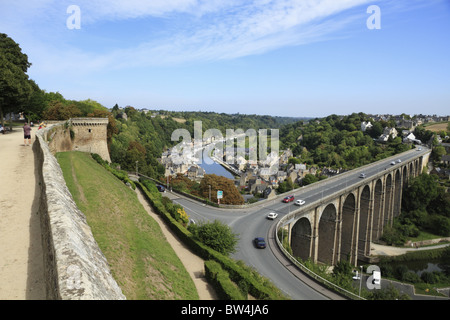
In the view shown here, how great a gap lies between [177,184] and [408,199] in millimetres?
49290

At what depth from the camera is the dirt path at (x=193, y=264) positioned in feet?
45.8

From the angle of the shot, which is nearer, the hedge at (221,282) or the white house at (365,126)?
the hedge at (221,282)

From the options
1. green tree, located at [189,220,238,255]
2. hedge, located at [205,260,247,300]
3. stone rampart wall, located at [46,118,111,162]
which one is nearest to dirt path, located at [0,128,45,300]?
hedge, located at [205,260,247,300]

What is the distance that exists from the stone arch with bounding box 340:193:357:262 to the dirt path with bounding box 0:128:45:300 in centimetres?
3543

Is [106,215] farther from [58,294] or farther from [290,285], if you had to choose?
[58,294]

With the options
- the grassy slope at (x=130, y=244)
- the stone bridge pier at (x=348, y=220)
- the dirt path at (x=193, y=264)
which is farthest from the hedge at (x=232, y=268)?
the stone bridge pier at (x=348, y=220)

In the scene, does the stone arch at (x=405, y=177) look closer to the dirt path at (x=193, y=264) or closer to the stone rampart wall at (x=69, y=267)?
the dirt path at (x=193, y=264)

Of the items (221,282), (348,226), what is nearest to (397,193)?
(348,226)

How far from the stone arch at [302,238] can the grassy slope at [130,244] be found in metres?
15.5

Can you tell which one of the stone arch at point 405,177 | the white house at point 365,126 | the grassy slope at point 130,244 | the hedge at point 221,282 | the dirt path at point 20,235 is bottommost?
the stone arch at point 405,177

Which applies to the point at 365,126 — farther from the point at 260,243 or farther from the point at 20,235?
the point at 20,235

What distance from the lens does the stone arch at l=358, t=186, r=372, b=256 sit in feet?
142

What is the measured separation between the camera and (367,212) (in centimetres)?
4400

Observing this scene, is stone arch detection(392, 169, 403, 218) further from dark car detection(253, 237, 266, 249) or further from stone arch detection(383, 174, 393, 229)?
dark car detection(253, 237, 266, 249)
